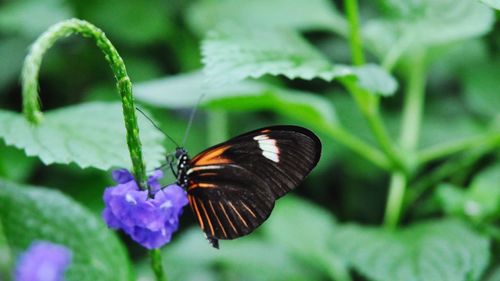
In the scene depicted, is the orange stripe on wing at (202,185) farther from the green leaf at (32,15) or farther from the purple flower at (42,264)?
the green leaf at (32,15)

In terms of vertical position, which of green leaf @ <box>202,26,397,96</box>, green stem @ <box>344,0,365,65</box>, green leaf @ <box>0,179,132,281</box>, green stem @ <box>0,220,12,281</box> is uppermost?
green stem @ <box>344,0,365,65</box>

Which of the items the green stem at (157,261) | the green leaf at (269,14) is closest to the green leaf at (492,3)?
the green stem at (157,261)

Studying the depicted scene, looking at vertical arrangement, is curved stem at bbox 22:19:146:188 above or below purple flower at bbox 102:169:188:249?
above

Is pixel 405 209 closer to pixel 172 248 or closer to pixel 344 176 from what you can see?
pixel 344 176

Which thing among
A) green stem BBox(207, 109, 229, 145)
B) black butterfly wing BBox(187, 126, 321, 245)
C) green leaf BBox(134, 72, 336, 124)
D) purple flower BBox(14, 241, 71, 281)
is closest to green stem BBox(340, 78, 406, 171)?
green leaf BBox(134, 72, 336, 124)

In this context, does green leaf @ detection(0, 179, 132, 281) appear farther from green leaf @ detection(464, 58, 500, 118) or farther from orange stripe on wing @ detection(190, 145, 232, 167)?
green leaf @ detection(464, 58, 500, 118)

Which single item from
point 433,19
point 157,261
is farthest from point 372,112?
point 157,261

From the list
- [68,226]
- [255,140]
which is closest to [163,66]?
[68,226]
